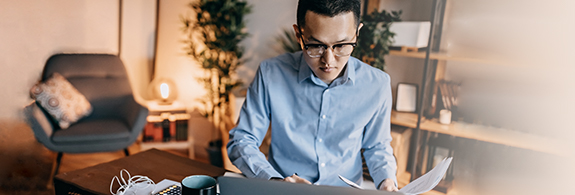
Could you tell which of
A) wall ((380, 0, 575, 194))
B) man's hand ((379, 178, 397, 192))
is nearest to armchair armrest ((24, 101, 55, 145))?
man's hand ((379, 178, 397, 192))

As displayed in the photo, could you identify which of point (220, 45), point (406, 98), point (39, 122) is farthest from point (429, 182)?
point (220, 45)

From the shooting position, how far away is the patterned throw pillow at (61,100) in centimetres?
221

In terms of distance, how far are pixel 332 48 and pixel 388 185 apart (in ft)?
1.49

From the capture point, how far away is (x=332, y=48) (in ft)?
3.43

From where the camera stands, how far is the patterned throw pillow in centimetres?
221

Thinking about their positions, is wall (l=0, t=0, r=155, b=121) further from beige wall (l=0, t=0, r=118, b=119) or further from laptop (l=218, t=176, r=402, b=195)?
laptop (l=218, t=176, r=402, b=195)

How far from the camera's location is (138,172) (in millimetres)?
1149

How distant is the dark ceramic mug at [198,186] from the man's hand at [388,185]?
0.53m

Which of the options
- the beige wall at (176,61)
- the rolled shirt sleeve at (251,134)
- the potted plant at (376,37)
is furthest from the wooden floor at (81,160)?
the potted plant at (376,37)

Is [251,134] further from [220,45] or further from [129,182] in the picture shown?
[220,45]

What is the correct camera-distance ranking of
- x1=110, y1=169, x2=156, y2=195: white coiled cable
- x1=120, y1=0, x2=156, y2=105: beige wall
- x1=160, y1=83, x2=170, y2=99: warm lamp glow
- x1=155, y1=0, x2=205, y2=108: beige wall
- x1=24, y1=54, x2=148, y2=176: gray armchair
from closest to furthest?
x1=110, y1=169, x2=156, y2=195: white coiled cable → x1=24, y1=54, x2=148, y2=176: gray armchair → x1=120, y1=0, x2=156, y2=105: beige wall → x1=160, y1=83, x2=170, y2=99: warm lamp glow → x1=155, y1=0, x2=205, y2=108: beige wall

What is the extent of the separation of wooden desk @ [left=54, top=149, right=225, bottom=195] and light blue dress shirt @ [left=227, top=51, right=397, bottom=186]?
166 millimetres

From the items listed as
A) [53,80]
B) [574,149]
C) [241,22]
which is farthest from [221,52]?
[574,149]

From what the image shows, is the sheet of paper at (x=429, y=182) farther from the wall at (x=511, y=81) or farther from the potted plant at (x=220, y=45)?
the potted plant at (x=220, y=45)
